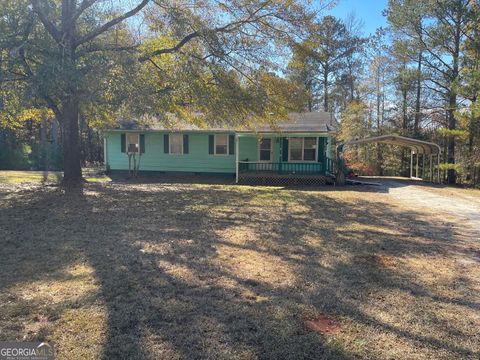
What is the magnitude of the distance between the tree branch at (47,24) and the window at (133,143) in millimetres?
8931

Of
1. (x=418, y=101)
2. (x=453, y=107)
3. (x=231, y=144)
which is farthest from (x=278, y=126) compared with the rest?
(x=418, y=101)

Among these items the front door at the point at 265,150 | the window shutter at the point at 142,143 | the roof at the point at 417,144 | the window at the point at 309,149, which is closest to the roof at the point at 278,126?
the window shutter at the point at 142,143

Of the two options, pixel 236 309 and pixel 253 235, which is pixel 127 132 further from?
pixel 236 309

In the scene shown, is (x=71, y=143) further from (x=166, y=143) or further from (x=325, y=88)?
(x=325, y=88)

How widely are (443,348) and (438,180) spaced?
18.4 m

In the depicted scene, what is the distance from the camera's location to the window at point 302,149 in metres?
16.8

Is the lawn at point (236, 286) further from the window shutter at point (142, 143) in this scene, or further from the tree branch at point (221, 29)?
the window shutter at point (142, 143)

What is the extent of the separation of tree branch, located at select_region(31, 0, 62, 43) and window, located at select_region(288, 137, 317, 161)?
1071 cm

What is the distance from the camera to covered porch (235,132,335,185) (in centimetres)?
1596

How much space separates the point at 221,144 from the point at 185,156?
1.97 m

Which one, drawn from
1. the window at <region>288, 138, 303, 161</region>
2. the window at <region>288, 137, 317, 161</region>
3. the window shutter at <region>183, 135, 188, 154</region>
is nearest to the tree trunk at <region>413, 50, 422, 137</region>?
the window at <region>288, 137, 317, 161</region>

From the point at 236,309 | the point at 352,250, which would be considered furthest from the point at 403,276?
the point at 236,309

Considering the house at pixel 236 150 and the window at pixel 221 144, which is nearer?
the house at pixel 236 150

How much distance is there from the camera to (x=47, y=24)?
9.33 metres
